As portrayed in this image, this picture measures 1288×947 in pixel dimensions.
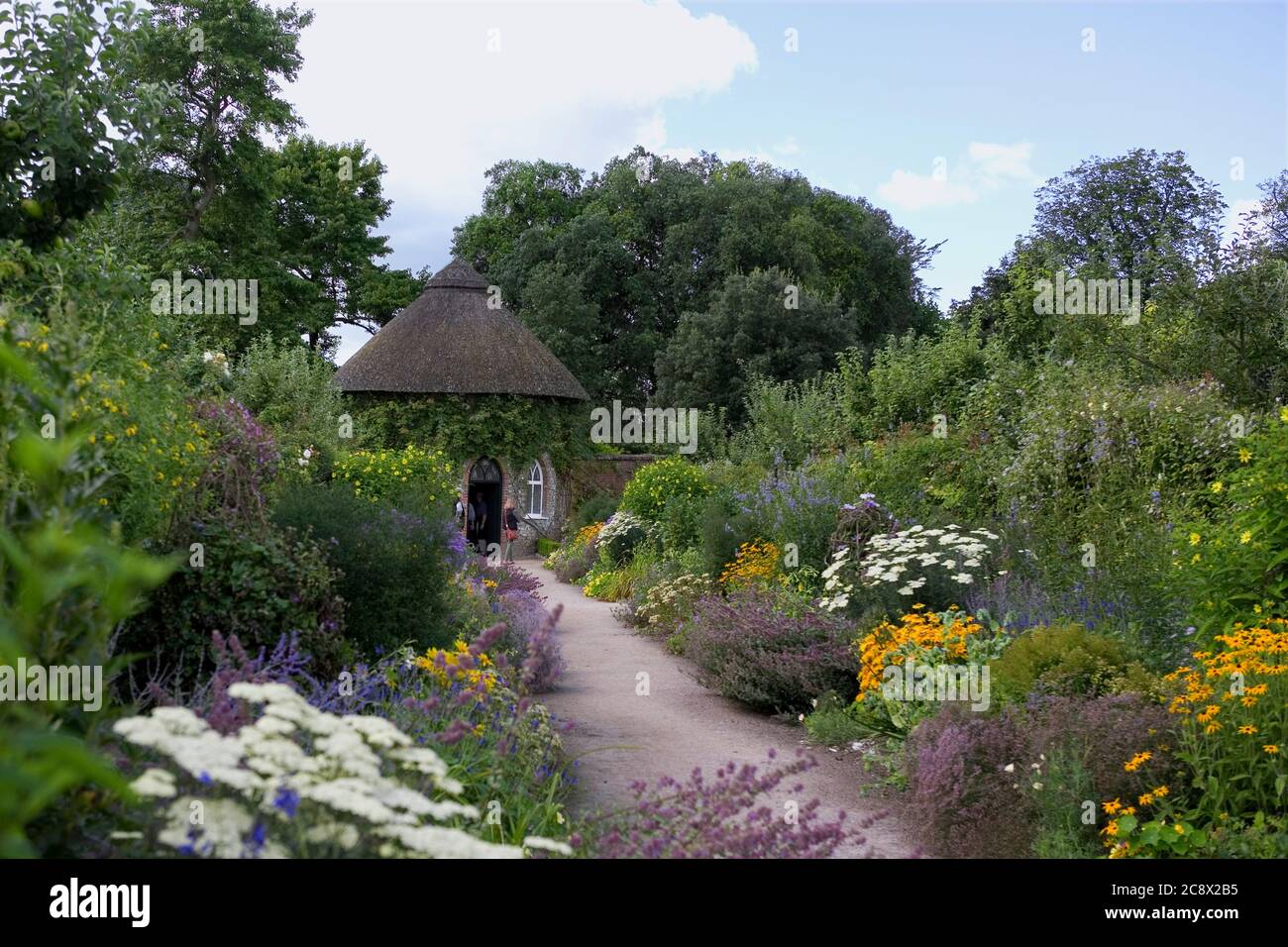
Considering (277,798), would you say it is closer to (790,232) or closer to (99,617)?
(99,617)

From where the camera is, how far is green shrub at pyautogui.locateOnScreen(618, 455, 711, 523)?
57.2ft

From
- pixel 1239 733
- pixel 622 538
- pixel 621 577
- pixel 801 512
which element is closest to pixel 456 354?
pixel 622 538

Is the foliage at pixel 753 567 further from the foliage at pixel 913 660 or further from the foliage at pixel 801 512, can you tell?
the foliage at pixel 913 660

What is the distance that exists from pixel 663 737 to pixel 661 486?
10.1m

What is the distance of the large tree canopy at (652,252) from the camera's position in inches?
1332

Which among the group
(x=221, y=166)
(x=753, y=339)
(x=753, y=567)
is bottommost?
(x=753, y=567)

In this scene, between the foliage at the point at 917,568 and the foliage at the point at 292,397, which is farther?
the foliage at the point at 292,397

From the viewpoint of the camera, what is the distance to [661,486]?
17.5 m

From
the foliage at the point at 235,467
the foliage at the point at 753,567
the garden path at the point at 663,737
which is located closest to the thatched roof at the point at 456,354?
the foliage at the point at 753,567

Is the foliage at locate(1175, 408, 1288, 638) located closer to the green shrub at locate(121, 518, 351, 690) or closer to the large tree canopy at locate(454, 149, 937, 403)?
the green shrub at locate(121, 518, 351, 690)

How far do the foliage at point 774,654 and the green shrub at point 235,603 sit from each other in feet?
11.4

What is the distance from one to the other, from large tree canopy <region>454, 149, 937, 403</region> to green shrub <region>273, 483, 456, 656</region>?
81.2 ft

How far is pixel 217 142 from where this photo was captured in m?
25.0

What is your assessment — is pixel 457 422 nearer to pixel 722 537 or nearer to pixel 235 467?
pixel 722 537
